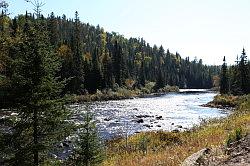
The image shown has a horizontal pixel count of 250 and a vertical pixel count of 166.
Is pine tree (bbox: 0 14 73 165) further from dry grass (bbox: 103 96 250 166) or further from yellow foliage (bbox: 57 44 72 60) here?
yellow foliage (bbox: 57 44 72 60)

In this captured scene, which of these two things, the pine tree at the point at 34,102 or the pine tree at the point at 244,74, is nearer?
the pine tree at the point at 34,102

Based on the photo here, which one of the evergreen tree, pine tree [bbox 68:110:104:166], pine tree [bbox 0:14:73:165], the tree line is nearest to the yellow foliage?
the evergreen tree

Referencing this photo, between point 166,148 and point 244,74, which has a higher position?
point 244,74

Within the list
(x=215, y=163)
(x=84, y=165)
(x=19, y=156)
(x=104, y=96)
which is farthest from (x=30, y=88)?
(x=104, y=96)

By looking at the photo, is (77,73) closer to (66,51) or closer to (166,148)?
(66,51)

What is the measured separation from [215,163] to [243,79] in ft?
280

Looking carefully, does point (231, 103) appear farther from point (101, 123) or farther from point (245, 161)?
point (245, 161)

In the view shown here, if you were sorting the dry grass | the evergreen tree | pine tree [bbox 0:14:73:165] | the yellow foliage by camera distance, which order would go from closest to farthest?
pine tree [bbox 0:14:73:165] → the dry grass → the evergreen tree → the yellow foliage

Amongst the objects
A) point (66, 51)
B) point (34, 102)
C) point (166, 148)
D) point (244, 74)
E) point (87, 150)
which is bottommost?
point (166, 148)

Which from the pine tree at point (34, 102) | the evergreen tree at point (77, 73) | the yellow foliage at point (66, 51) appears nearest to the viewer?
the pine tree at point (34, 102)

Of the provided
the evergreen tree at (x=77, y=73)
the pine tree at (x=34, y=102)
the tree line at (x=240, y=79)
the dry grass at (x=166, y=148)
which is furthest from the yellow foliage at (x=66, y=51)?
the pine tree at (x=34, y=102)

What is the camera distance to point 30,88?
40.9 feet

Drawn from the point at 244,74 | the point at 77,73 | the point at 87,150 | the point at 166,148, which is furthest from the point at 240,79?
the point at 87,150

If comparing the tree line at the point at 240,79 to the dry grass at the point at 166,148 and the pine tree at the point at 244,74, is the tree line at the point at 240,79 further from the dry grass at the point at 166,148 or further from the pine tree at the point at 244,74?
the dry grass at the point at 166,148
